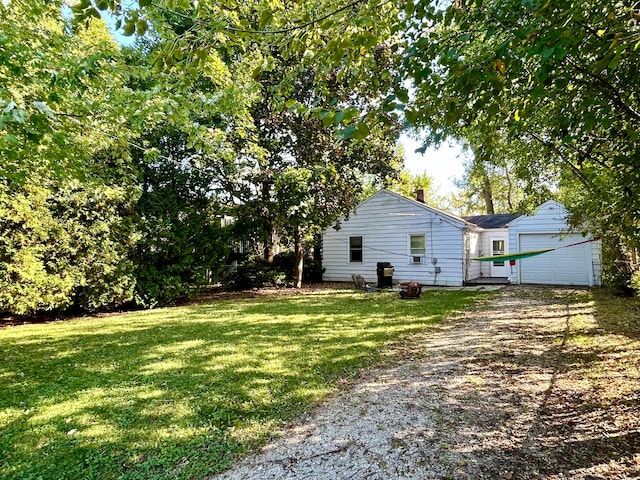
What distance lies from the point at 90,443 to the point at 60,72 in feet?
12.3

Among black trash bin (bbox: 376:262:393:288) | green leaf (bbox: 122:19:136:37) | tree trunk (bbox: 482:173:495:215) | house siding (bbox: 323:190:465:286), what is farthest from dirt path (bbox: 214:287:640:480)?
tree trunk (bbox: 482:173:495:215)

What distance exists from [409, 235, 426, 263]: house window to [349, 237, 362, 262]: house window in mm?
2229

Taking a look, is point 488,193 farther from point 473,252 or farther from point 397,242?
point 397,242

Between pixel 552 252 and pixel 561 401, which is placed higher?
pixel 552 252

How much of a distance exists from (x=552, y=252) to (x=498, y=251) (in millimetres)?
3182

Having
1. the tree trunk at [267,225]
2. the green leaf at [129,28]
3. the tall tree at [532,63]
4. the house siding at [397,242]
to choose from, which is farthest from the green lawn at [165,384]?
the house siding at [397,242]

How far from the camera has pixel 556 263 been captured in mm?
12742

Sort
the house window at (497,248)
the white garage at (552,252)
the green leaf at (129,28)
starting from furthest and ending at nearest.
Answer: the house window at (497,248) → the white garage at (552,252) → the green leaf at (129,28)

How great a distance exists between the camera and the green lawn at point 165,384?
2646 millimetres

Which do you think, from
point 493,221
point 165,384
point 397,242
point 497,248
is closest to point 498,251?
point 497,248

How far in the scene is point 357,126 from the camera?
153 cm

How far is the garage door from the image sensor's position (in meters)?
12.2

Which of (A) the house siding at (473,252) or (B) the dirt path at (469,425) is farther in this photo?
(A) the house siding at (473,252)

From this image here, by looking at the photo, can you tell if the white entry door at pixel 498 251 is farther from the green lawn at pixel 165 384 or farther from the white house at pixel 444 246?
the green lawn at pixel 165 384
